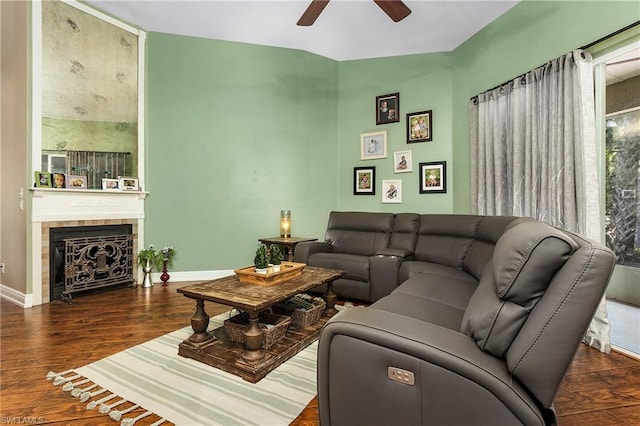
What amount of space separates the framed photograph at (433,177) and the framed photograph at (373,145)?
0.60 meters

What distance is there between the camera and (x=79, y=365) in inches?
75.9

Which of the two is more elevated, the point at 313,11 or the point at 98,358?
the point at 313,11

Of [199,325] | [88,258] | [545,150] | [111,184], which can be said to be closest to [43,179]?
[111,184]

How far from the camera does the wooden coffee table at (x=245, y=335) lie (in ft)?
5.93

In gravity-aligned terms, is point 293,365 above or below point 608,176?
below

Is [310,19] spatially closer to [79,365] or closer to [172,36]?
[172,36]

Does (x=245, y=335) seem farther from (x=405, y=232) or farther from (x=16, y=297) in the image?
(x=16, y=297)

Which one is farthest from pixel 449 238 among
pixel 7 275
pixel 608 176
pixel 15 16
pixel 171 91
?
pixel 15 16

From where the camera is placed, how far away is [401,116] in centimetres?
428

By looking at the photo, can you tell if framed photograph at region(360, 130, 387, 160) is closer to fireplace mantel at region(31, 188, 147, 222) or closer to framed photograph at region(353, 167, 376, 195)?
framed photograph at region(353, 167, 376, 195)

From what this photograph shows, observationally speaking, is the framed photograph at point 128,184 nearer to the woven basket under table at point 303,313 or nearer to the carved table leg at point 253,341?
the woven basket under table at point 303,313

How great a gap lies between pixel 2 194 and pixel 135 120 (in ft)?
5.21

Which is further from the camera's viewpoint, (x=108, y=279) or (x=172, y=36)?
(x=172, y=36)

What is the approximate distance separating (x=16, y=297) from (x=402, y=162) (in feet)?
15.2
